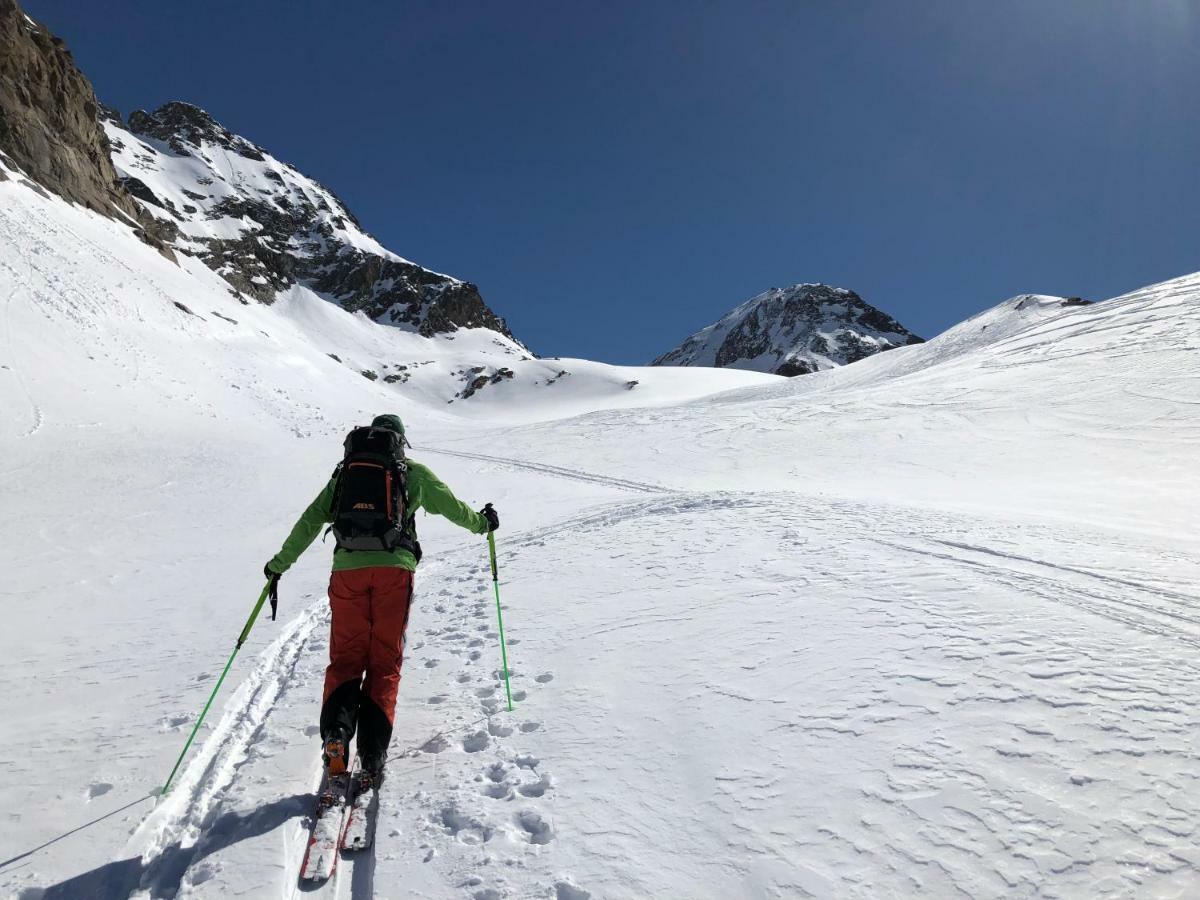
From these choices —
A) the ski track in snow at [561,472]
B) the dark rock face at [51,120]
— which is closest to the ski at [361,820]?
the ski track in snow at [561,472]

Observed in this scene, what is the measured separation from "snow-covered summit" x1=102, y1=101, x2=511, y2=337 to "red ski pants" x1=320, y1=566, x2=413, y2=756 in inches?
4058

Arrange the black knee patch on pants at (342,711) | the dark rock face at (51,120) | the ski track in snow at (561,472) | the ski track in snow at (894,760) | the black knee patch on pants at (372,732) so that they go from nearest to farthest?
the ski track in snow at (894,760), the black knee patch on pants at (342,711), the black knee patch on pants at (372,732), the ski track in snow at (561,472), the dark rock face at (51,120)

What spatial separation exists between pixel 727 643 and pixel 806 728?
4.71 ft

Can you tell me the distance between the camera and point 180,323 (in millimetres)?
39625

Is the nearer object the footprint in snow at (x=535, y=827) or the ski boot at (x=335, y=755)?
the footprint in snow at (x=535, y=827)

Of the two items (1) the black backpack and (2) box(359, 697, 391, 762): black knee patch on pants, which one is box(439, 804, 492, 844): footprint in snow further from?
(1) the black backpack

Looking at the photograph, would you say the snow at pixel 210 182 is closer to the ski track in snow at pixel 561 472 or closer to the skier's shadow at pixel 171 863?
the ski track in snow at pixel 561 472

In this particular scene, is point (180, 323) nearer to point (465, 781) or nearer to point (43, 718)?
point (43, 718)

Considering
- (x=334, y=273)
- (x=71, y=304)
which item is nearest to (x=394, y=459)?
(x=71, y=304)

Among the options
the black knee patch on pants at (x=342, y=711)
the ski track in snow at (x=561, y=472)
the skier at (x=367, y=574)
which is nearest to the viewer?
the black knee patch on pants at (x=342, y=711)

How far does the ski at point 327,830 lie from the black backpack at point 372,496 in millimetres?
1410

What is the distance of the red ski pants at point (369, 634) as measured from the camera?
401cm

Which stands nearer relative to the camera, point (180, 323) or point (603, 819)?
point (603, 819)

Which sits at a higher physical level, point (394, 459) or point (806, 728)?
point (394, 459)
